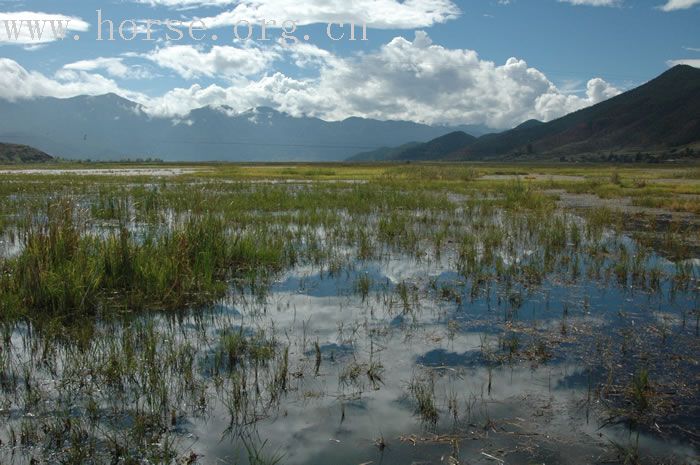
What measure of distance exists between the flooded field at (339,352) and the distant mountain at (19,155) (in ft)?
394

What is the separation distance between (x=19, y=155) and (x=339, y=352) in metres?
136

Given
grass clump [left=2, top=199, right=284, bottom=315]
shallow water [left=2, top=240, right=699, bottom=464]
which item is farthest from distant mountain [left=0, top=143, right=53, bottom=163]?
shallow water [left=2, top=240, right=699, bottom=464]

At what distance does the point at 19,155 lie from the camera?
11831 cm

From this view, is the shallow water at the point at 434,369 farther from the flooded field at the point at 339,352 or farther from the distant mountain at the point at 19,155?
the distant mountain at the point at 19,155

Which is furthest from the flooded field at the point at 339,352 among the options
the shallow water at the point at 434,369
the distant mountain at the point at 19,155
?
the distant mountain at the point at 19,155

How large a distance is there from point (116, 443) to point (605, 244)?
1264 cm

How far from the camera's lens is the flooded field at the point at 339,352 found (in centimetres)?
447

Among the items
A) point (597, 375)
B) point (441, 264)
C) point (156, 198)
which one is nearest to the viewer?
point (597, 375)

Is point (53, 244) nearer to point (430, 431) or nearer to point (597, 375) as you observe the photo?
point (430, 431)

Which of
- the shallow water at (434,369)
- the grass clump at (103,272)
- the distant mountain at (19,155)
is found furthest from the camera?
the distant mountain at (19,155)

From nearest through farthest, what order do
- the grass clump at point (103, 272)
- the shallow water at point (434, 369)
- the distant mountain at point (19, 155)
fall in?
the shallow water at point (434, 369), the grass clump at point (103, 272), the distant mountain at point (19, 155)

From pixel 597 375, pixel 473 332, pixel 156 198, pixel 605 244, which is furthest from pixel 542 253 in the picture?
pixel 156 198

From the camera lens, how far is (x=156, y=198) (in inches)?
848

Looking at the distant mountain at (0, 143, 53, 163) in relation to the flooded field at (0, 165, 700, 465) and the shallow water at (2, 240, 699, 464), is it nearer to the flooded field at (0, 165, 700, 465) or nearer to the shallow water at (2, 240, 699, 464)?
the flooded field at (0, 165, 700, 465)
